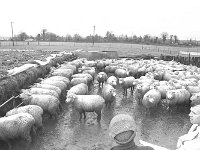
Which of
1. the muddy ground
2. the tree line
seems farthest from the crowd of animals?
the tree line

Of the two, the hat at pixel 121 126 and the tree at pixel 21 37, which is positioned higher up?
the tree at pixel 21 37

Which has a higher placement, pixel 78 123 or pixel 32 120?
pixel 32 120

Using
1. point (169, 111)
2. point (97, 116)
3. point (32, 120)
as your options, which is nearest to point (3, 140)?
point (32, 120)

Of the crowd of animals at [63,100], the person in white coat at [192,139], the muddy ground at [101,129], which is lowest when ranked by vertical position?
the muddy ground at [101,129]

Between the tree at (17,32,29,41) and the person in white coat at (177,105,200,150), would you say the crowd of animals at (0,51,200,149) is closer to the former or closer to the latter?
the person in white coat at (177,105,200,150)

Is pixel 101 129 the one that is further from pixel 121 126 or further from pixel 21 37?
pixel 21 37

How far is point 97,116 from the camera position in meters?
10.9

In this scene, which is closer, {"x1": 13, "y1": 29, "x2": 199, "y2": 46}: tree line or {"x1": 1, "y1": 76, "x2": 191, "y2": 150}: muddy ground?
{"x1": 1, "y1": 76, "x2": 191, "y2": 150}: muddy ground

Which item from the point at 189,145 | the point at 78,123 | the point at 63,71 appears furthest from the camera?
the point at 63,71

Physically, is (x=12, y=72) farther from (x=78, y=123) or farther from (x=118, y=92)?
(x=118, y=92)

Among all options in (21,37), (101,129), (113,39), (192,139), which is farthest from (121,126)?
(21,37)

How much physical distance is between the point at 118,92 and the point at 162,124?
585 centimetres

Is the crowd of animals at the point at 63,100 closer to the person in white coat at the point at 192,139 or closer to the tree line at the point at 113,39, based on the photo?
the person in white coat at the point at 192,139

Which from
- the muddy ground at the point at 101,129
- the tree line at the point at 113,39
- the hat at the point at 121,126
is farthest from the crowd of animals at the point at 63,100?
the tree line at the point at 113,39
